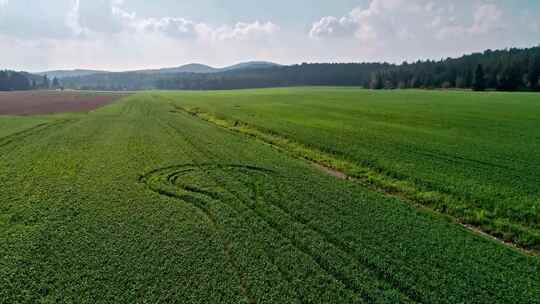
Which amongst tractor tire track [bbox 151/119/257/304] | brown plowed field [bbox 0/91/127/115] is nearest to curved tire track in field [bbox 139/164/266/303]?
tractor tire track [bbox 151/119/257/304]

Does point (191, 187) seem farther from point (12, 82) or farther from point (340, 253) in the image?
point (12, 82)

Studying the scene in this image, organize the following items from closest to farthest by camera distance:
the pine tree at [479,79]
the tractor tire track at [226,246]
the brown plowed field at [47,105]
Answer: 1. the tractor tire track at [226,246]
2. the brown plowed field at [47,105]
3. the pine tree at [479,79]

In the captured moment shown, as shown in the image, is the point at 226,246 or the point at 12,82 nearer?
the point at 226,246

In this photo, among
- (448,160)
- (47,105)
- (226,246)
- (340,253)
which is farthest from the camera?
(47,105)

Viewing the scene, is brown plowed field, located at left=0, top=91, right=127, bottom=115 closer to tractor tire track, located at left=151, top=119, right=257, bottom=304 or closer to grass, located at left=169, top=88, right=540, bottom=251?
grass, located at left=169, top=88, right=540, bottom=251

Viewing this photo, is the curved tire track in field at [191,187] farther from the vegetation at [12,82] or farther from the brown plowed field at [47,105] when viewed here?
the vegetation at [12,82]

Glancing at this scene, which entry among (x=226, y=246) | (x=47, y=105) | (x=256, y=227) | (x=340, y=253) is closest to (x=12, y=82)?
(x=47, y=105)

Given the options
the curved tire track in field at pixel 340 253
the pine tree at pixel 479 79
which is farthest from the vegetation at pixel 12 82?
the pine tree at pixel 479 79

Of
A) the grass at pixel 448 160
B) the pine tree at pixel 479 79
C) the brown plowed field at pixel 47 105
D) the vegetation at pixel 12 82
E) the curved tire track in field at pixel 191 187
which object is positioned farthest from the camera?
the vegetation at pixel 12 82

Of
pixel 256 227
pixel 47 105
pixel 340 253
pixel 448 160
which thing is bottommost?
pixel 340 253
